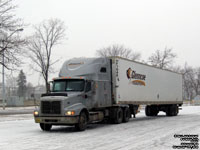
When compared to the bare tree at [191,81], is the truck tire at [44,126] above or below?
below

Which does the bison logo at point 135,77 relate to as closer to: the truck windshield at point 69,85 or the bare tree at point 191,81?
the truck windshield at point 69,85

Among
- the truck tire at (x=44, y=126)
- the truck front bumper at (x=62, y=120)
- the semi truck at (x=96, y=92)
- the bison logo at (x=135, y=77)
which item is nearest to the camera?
the truck front bumper at (x=62, y=120)

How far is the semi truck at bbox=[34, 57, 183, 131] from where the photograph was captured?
14.7 meters

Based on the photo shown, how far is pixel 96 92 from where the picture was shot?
16.8 m

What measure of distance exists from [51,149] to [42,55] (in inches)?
1737

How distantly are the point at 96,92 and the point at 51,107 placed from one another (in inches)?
120

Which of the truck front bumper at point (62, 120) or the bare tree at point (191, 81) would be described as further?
the bare tree at point (191, 81)

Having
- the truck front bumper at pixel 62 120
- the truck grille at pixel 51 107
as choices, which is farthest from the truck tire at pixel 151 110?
the truck grille at pixel 51 107

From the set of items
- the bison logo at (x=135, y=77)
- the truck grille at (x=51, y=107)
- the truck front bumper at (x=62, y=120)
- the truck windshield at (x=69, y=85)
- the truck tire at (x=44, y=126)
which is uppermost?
the bison logo at (x=135, y=77)

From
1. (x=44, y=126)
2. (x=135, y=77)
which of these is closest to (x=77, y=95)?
(x=44, y=126)

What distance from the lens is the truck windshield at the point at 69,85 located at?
624 inches

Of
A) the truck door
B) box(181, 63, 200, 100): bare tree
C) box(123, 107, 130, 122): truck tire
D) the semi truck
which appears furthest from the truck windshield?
box(181, 63, 200, 100): bare tree

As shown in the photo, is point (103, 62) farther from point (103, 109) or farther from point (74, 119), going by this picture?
point (74, 119)

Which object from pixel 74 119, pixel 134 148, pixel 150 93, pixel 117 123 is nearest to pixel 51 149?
pixel 134 148
